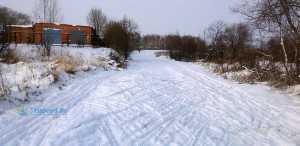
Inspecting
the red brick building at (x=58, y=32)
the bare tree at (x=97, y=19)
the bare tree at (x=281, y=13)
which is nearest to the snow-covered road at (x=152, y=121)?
the bare tree at (x=281, y=13)

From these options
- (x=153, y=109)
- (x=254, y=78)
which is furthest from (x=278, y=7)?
(x=153, y=109)

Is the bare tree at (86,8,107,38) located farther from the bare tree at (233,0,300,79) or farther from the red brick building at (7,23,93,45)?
the bare tree at (233,0,300,79)

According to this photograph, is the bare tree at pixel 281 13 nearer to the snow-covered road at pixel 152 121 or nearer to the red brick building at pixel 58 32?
the snow-covered road at pixel 152 121

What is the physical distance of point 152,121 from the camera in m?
5.01

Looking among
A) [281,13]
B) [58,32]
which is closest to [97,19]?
[58,32]

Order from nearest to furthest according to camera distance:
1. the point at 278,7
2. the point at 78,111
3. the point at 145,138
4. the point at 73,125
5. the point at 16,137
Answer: the point at 16,137, the point at 145,138, the point at 73,125, the point at 78,111, the point at 278,7

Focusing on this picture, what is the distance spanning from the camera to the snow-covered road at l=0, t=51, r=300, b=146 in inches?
157

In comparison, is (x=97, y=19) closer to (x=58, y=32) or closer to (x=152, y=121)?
(x=58, y=32)

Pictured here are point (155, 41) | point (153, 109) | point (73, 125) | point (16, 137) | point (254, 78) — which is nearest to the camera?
point (16, 137)

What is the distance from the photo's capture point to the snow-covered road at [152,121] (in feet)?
13.1

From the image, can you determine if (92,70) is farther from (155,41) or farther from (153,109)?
(155,41)

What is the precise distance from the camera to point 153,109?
5.93 meters

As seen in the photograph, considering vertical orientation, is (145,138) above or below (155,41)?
below

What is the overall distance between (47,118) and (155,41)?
112m
